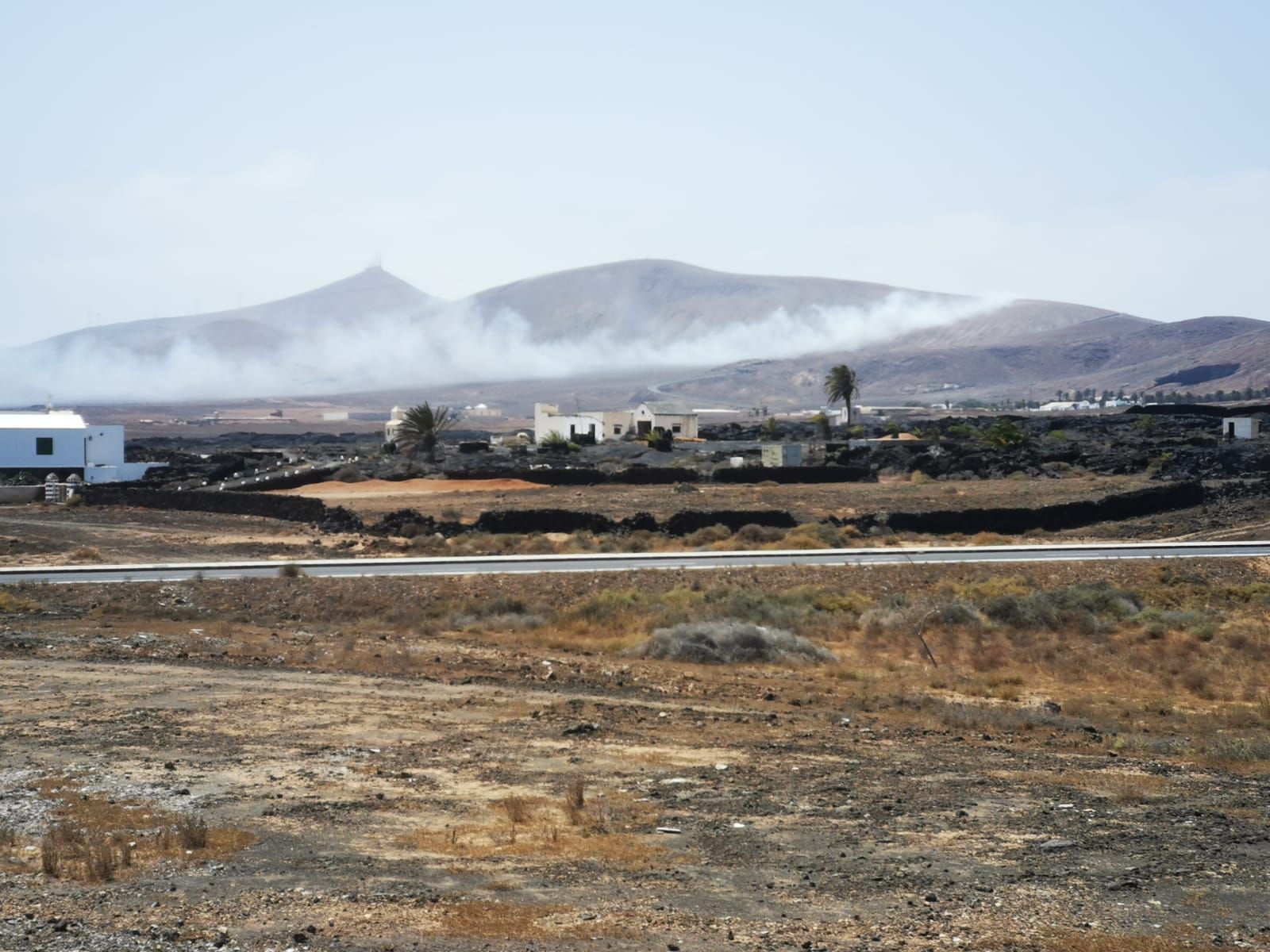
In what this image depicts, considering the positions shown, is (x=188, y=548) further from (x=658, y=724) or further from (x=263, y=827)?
(x=263, y=827)

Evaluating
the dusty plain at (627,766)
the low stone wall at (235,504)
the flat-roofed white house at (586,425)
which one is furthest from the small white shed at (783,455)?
the dusty plain at (627,766)

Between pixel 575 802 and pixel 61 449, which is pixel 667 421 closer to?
pixel 61 449

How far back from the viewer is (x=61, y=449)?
2771 inches

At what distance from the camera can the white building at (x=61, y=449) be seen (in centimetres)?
6894

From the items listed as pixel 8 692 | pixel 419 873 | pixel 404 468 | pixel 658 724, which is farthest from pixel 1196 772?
pixel 404 468

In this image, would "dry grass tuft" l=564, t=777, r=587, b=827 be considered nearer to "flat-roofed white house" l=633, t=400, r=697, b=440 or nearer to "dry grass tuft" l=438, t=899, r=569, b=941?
"dry grass tuft" l=438, t=899, r=569, b=941

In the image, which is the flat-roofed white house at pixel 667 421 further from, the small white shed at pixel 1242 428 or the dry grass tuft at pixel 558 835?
the dry grass tuft at pixel 558 835

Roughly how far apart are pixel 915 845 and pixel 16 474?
219 ft

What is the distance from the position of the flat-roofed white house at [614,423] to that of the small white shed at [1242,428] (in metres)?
42.0

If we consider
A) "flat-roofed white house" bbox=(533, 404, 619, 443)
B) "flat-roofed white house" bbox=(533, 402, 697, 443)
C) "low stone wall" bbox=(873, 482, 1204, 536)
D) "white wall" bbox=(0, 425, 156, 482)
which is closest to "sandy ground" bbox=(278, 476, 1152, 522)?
"low stone wall" bbox=(873, 482, 1204, 536)

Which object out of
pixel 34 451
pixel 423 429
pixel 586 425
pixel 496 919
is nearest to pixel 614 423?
pixel 586 425

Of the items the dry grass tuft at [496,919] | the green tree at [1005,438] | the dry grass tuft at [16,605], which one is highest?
the green tree at [1005,438]

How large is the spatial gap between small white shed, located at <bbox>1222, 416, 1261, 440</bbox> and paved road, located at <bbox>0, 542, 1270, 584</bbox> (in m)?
55.9

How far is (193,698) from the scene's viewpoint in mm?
18656
